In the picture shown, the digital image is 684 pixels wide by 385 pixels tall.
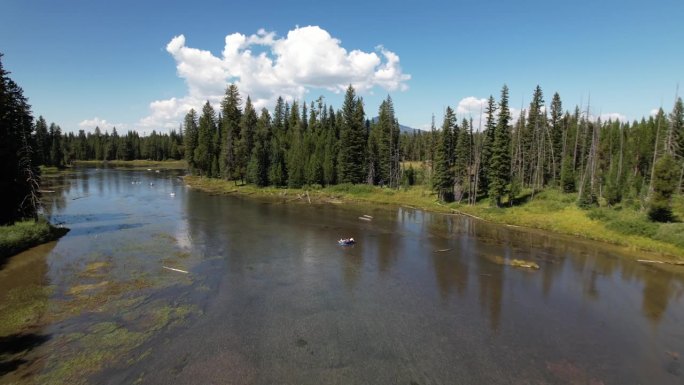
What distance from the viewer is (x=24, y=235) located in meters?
34.3

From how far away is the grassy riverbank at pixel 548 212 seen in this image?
38.7 meters

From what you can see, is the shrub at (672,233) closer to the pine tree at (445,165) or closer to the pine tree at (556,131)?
the pine tree at (445,165)

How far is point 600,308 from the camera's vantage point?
25.1 metres

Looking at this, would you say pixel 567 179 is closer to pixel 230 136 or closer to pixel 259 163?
pixel 259 163

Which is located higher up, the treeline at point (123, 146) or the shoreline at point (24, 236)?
the treeline at point (123, 146)

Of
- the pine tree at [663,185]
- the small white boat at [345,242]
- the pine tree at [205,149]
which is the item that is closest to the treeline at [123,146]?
the pine tree at [205,149]

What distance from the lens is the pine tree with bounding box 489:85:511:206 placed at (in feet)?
189

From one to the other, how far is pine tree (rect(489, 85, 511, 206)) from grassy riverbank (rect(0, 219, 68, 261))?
5706 cm

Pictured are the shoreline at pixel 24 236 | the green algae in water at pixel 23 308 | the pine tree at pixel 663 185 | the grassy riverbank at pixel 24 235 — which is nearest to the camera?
the green algae in water at pixel 23 308

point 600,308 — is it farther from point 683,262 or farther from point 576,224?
point 576,224

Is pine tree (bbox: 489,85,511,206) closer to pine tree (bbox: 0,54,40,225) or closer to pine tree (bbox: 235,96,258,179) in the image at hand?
pine tree (bbox: 235,96,258,179)

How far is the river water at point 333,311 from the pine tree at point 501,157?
51.1ft

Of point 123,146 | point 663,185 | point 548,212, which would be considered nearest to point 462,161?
point 548,212

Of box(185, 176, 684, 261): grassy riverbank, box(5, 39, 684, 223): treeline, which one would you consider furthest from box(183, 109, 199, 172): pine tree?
box(185, 176, 684, 261): grassy riverbank
